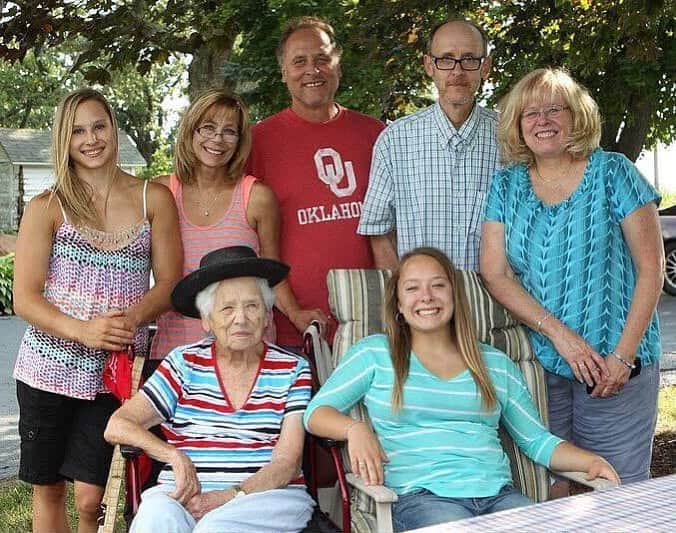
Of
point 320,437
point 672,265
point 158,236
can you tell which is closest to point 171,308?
point 158,236

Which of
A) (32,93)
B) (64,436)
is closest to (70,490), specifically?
(64,436)

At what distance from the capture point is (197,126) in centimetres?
402

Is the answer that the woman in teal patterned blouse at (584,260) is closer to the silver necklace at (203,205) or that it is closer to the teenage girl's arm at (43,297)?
the silver necklace at (203,205)

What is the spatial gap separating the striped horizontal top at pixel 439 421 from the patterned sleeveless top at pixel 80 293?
84 cm

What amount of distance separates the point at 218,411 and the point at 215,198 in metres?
0.97

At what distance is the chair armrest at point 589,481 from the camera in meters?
3.10

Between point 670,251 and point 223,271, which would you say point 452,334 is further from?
point 670,251

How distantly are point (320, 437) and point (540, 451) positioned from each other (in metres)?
0.74

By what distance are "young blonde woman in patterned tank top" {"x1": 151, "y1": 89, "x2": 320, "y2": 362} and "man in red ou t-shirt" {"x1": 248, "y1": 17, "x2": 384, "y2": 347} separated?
0.68ft

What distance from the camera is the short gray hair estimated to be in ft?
11.6

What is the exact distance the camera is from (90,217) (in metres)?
3.69

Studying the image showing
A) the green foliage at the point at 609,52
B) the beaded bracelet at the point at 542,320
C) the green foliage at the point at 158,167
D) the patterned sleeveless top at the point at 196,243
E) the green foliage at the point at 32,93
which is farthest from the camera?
the green foliage at the point at 32,93

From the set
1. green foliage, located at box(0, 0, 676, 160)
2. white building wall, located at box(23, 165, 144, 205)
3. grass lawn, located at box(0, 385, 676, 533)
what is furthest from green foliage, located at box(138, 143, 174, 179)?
grass lawn, located at box(0, 385, 676, 533)

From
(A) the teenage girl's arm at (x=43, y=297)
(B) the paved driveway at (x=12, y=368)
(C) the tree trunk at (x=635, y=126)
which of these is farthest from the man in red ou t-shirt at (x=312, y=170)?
(B) the paved driveway at (x=12, y=368)
